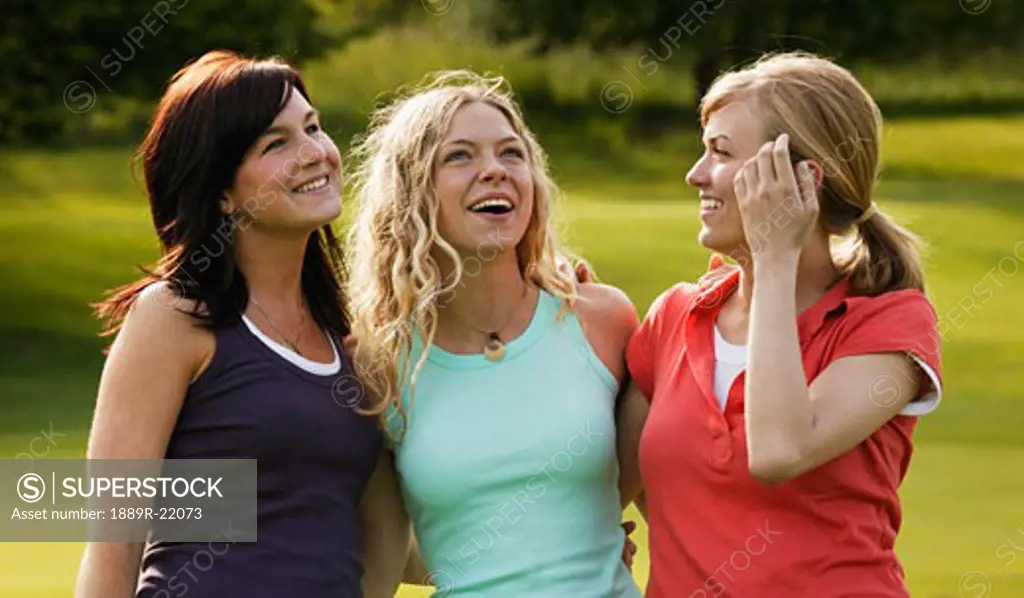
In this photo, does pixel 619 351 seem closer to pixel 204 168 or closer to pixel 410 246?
pixel 410 246

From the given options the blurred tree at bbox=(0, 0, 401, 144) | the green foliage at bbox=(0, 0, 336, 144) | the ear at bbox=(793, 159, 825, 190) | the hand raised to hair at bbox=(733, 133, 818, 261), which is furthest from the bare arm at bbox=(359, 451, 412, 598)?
the green foliage at bbox=(0, 0, 336, 144)

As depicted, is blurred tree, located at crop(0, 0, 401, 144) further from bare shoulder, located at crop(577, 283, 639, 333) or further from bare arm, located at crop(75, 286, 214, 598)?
bare arm, located at crop(75, 286, 214, 598)

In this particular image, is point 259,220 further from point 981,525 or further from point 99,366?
point 99,366

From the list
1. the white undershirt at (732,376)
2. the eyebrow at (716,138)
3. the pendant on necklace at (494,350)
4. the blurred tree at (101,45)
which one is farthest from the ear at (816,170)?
the blurred tree at (101,45)

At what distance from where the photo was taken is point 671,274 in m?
18.9

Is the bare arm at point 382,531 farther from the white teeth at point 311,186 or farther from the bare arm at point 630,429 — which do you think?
the white teeth at point 311,186

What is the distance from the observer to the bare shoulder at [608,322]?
4.29 m

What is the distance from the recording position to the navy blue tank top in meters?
3.86

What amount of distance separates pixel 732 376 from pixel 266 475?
98cm

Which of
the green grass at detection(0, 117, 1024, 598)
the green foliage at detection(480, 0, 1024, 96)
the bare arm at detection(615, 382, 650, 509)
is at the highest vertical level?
the green foliage at detection(480, 0, 1024, 96)

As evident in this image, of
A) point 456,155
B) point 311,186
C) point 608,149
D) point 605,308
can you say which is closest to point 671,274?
point 605,308

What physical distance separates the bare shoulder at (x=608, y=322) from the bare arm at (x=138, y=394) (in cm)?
91

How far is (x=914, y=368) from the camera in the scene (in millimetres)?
3736

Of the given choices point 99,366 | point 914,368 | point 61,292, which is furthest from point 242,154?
point 61,292
